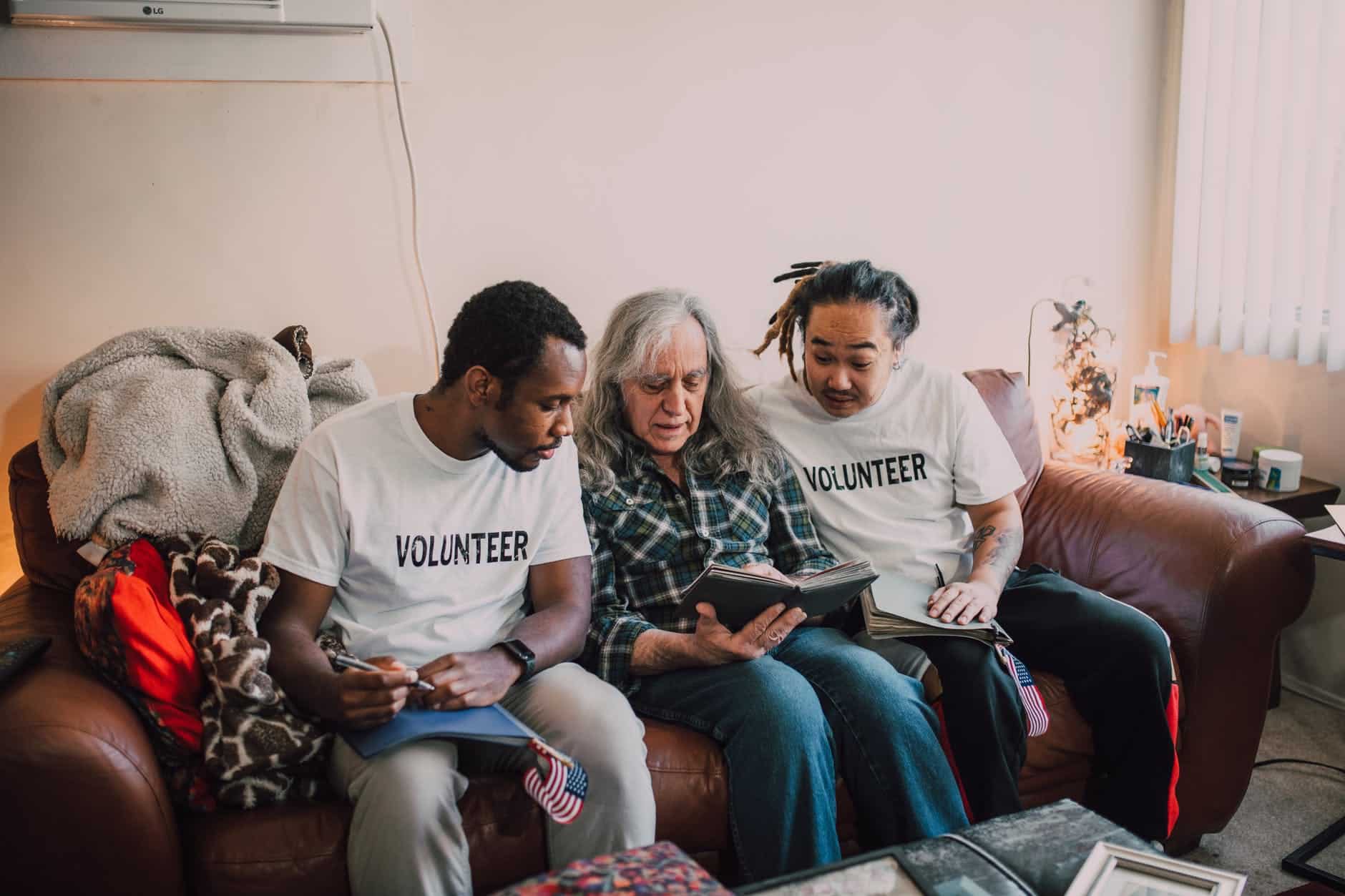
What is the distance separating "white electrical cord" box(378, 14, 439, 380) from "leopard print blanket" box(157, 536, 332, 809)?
0.83m

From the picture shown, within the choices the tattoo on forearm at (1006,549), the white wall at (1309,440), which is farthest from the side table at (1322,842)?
the white wall at (1309,440)

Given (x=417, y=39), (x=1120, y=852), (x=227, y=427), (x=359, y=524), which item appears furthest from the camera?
(x=417, y=39)

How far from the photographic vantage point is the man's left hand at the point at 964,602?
1652mm

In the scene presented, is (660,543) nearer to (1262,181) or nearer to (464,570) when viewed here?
(464,570)

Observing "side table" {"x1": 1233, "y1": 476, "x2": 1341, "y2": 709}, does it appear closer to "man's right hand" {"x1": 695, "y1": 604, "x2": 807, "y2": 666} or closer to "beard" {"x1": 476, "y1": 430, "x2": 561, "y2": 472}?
"man's right hand" {"x1": 695, "y1": 604, "x2": 807, "y2": 666}

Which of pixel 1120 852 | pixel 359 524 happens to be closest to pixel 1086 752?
pixel 1120 852

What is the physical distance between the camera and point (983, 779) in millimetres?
1546

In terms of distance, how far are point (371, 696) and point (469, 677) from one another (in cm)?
14

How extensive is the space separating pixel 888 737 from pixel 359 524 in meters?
0.87

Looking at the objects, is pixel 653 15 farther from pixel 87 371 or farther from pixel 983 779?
pixel 983 779

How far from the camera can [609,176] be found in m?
2.27

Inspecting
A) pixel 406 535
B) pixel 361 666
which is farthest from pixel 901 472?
pixel 361 666

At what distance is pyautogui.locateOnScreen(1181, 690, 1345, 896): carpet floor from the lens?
1.79 meters

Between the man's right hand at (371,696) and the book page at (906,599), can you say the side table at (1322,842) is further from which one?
the man's right hand at (371,696)
